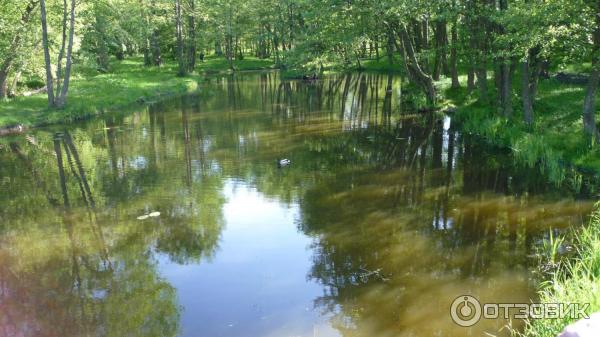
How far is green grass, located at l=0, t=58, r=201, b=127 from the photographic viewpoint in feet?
94.1

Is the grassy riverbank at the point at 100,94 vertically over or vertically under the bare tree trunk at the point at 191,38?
under

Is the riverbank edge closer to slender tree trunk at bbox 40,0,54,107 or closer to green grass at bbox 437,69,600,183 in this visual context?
slender tree trunk at bbox 40,0,54,107

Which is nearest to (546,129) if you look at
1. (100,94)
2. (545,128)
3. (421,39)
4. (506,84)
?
(545,128)

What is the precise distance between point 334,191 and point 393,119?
13.9 meters

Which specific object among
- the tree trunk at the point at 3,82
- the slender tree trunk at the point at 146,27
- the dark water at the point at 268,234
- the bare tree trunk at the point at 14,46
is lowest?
the dark water at the point at 268,234

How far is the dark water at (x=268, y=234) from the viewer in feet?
28.8

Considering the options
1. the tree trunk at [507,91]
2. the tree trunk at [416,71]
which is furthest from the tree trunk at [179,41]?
the tree trunk at [507,91]

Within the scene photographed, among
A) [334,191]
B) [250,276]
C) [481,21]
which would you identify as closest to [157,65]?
[481,21]

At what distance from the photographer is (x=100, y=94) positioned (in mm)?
35906

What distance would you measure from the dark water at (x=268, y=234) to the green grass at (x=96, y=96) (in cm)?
633

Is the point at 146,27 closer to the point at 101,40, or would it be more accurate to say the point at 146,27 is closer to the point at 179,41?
the point at 179,41

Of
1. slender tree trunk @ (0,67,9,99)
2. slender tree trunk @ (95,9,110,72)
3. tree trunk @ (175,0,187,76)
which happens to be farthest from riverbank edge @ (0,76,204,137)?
slender tree trunk @ (95,9,110,72)

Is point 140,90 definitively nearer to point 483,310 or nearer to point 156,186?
point 156,186

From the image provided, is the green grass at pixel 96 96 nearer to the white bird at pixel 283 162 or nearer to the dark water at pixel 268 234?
the dark water at pixel 268 234
